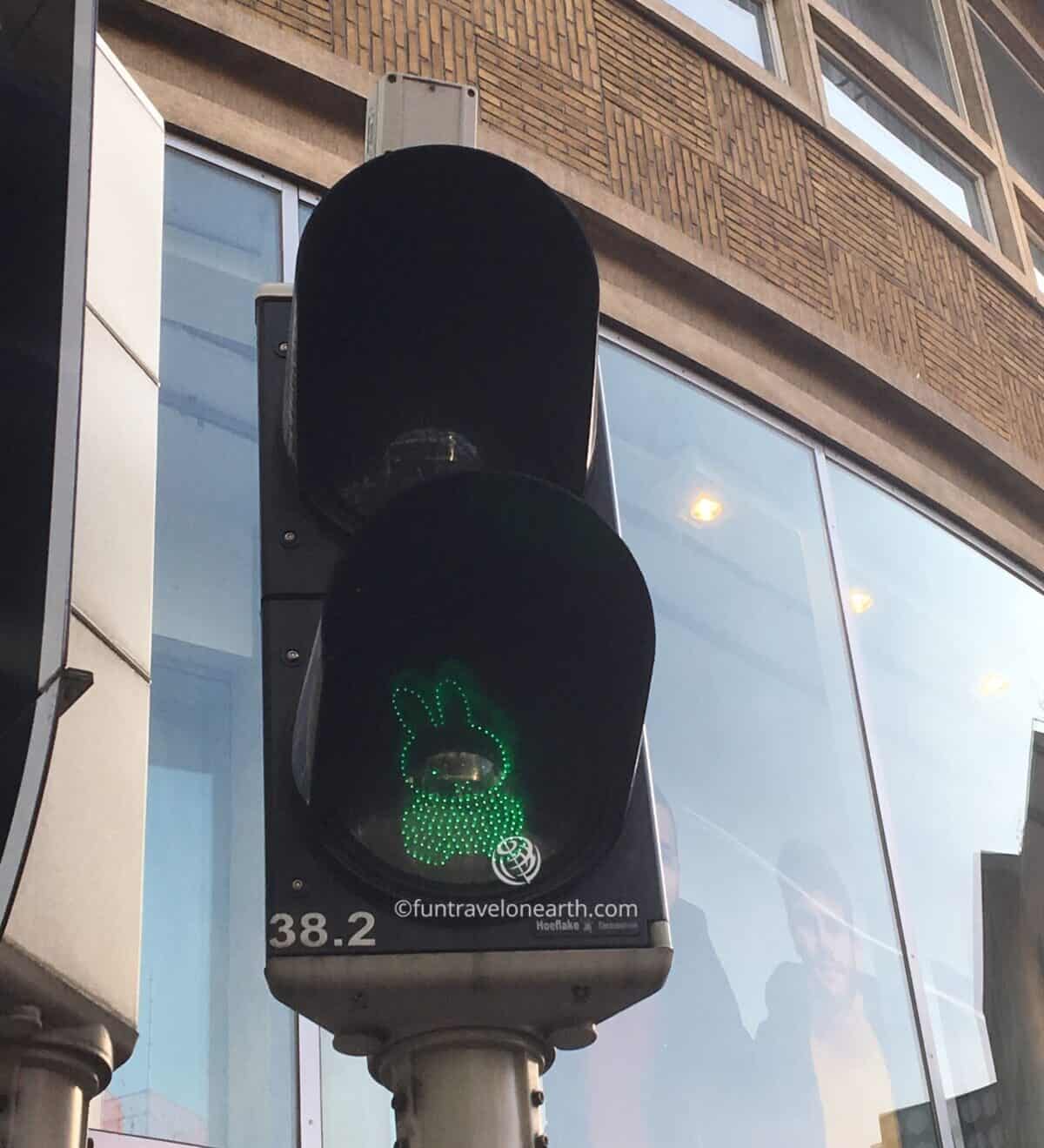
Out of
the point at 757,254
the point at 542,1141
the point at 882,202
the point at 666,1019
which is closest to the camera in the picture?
the point at 542,1141

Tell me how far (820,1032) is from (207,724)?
2632 millimetres

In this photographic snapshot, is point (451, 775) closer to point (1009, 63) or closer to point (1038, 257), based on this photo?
point (1038, 257)

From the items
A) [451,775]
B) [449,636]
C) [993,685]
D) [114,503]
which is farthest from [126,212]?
[993,685]

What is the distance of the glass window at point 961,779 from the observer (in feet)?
22.5

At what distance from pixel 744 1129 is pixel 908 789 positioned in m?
2.11

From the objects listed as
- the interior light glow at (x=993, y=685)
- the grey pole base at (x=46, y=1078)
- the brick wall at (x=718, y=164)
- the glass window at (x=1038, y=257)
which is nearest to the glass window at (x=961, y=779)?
the interior light glow at (x=993, y=685)

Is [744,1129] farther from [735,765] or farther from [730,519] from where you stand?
[730,519]

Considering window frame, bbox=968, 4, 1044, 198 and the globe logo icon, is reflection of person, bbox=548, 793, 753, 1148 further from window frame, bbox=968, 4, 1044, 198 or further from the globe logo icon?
window frame, bbox=968, 4, 1044, 198

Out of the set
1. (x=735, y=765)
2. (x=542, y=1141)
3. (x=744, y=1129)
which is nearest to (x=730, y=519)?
(x=735, y=765)

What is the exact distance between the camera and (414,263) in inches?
86.6

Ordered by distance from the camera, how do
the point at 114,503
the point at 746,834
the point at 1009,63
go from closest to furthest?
the point at 114,503, the point at 746,834, the point at 1009,63

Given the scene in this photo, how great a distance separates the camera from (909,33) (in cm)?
1120

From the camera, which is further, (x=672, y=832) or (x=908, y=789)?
(x=908, y=789)

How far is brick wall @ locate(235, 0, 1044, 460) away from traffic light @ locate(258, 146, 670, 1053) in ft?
15.8
